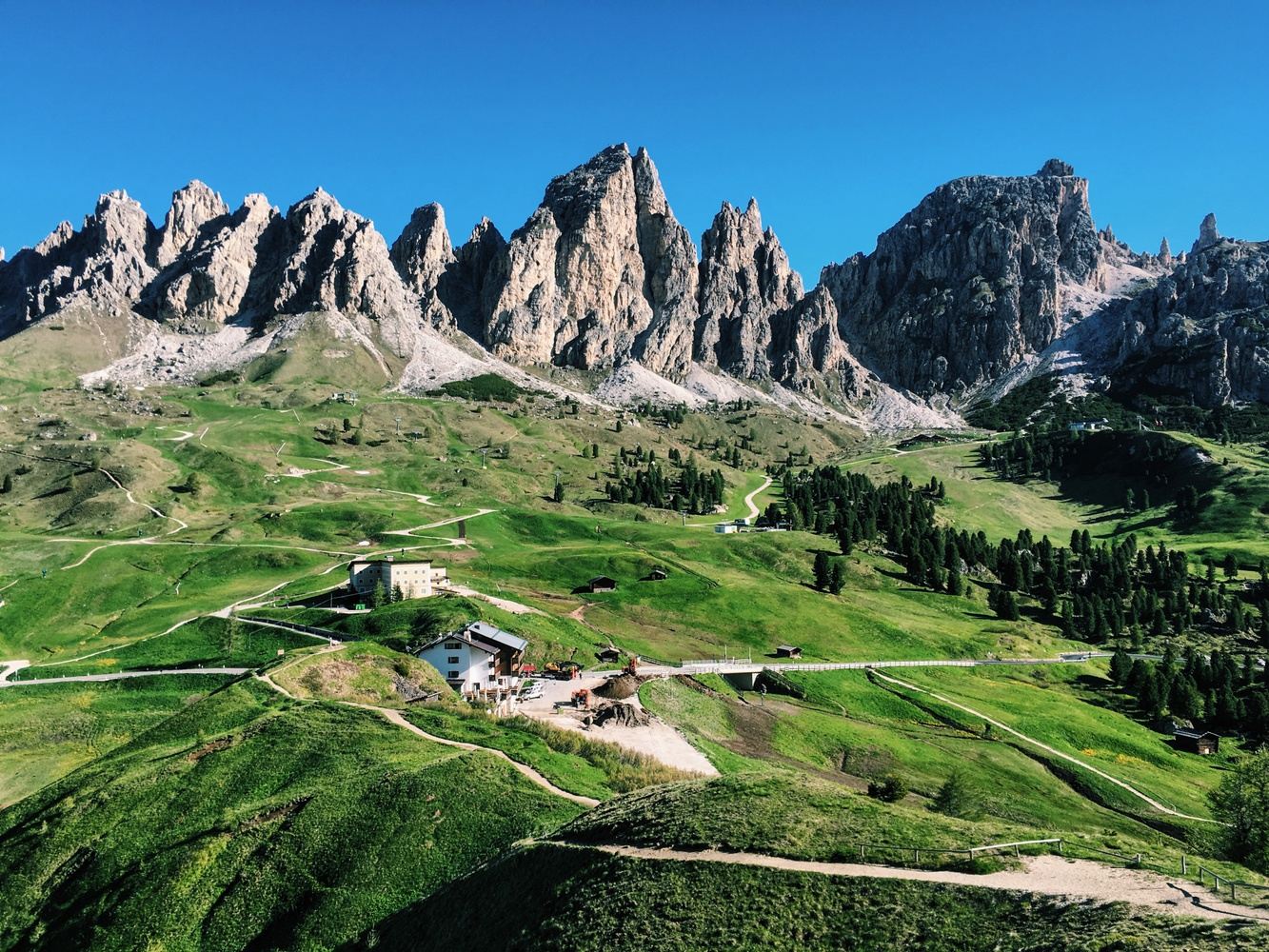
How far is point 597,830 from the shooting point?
35.3 metres

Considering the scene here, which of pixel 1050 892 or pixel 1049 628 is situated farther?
pixel 1049 628

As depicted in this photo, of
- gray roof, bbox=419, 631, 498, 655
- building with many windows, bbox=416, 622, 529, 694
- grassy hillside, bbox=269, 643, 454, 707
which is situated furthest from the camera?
gray roof, bbox=419, 631, 498, 655

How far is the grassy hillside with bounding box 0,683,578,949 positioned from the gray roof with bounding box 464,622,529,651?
31.0 metres

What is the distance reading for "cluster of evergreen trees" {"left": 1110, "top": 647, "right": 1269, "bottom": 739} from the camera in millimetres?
111812

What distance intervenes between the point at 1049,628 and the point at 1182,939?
489 feet

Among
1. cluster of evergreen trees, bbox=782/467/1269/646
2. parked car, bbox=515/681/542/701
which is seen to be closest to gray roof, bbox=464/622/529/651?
parked car, bbox=515/681/542/701

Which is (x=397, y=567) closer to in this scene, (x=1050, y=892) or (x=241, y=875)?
(x=241, y=875)

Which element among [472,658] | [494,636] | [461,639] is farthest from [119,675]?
[494,636]

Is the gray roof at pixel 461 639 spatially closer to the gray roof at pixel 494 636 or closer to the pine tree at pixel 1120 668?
the gray roof at pixel 494 636

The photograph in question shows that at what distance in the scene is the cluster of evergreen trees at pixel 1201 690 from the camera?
11181 cm

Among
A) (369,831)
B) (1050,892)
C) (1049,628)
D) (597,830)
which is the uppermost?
(1050,892)

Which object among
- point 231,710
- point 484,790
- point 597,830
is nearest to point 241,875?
point 484,790

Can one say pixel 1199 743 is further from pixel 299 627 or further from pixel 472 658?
pixel 299 627

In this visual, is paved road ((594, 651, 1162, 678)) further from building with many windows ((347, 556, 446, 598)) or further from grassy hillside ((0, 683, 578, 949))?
grassy hillside ((0, 683, 578, 949))
